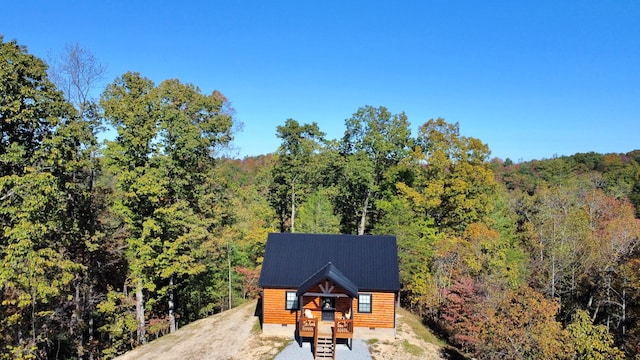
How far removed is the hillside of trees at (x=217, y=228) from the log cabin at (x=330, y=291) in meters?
4.65

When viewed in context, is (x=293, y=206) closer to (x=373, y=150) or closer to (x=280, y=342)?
(x=373, y=150)

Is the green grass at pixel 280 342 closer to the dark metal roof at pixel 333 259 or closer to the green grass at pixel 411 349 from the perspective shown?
the dark metal roof at pixel 333 259

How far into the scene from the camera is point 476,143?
2973 centimetres

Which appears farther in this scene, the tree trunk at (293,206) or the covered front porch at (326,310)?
the tree trunk at (293,206)

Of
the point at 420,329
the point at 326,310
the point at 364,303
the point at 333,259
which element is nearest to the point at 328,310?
the point at 326,310

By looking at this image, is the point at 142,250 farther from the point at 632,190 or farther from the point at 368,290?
the point at 632,190

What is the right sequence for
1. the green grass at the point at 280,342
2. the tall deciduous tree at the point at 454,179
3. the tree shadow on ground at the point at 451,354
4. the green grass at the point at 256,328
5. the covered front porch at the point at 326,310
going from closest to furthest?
1. the covered front porch at the point at 326,310
2. the green grass at the point at 280,342
3. the tree shadow on ground at the point at 451,354
4. the green grass at the point at 256,328
5. the tall deciduous tree at the point at 454,179

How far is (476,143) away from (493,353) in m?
17.3

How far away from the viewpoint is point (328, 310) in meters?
20.2

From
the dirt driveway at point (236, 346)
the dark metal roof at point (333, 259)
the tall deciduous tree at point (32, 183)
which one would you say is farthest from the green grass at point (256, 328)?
the tall deciduous tree at point (32, 183)

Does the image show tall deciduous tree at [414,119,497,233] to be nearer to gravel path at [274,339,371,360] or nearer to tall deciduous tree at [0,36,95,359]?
gravel path at [274,339,371,360]

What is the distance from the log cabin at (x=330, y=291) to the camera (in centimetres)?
1894

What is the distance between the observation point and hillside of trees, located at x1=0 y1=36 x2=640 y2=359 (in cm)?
1608

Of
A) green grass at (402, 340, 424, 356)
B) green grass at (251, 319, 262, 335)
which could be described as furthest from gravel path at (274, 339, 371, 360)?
green grass at (251, 319, 262, 335)
